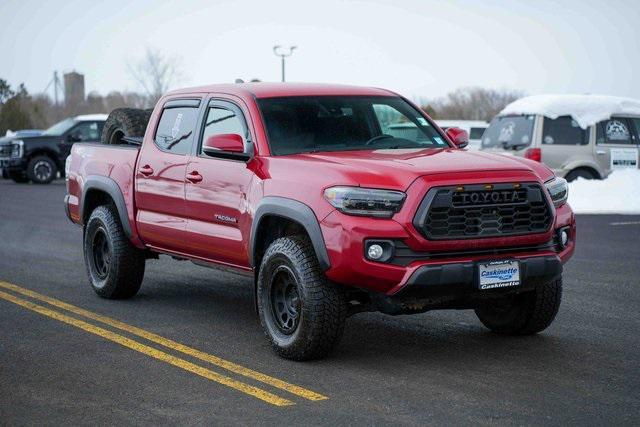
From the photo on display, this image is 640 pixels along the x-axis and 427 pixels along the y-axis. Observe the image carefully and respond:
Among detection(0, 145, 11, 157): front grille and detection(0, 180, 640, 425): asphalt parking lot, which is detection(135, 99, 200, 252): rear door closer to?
detection(0, 180, 640, 425): asphalt parking lot

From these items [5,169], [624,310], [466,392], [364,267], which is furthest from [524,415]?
[5,169]

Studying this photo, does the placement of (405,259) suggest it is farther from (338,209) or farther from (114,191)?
(114,191)

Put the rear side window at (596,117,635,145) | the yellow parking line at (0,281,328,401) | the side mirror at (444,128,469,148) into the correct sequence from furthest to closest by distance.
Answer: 1. the rear side window at (596,117,635,145)
2. the side mirror at (444,128,469,148)
3. the yellow parking line at (0,281,328,401)

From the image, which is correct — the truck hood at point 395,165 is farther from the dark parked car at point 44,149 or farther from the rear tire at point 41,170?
the rear tire at point 41,170

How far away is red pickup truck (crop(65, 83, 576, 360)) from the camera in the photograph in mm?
6727

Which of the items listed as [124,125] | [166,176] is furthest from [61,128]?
[166,176]

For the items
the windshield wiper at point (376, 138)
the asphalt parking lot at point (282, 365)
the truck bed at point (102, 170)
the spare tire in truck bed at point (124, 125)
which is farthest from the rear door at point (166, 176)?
the windshield wiper at point (376, 138)

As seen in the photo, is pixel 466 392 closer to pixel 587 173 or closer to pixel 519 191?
pixel 519 191

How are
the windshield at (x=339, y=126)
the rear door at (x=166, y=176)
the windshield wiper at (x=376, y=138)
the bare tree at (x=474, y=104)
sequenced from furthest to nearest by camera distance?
the bare tree at (x=474, y=104) → the rear door at (x=166, y=176) → the windshield wiper at (x=376, y=138) → the windshield at (x=339, y=126)

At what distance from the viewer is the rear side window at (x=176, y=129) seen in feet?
28.9

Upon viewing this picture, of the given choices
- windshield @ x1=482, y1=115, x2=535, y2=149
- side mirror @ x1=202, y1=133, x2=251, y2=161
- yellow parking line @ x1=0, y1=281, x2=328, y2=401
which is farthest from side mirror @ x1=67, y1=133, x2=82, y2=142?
side mirror @ x1=202, y1=133, x2=251, y2=161

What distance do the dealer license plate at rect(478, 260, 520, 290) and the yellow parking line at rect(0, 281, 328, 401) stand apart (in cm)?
132

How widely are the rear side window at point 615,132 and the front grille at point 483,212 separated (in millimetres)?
12558

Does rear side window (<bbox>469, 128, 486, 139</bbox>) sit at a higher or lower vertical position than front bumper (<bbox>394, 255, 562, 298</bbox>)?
lower
